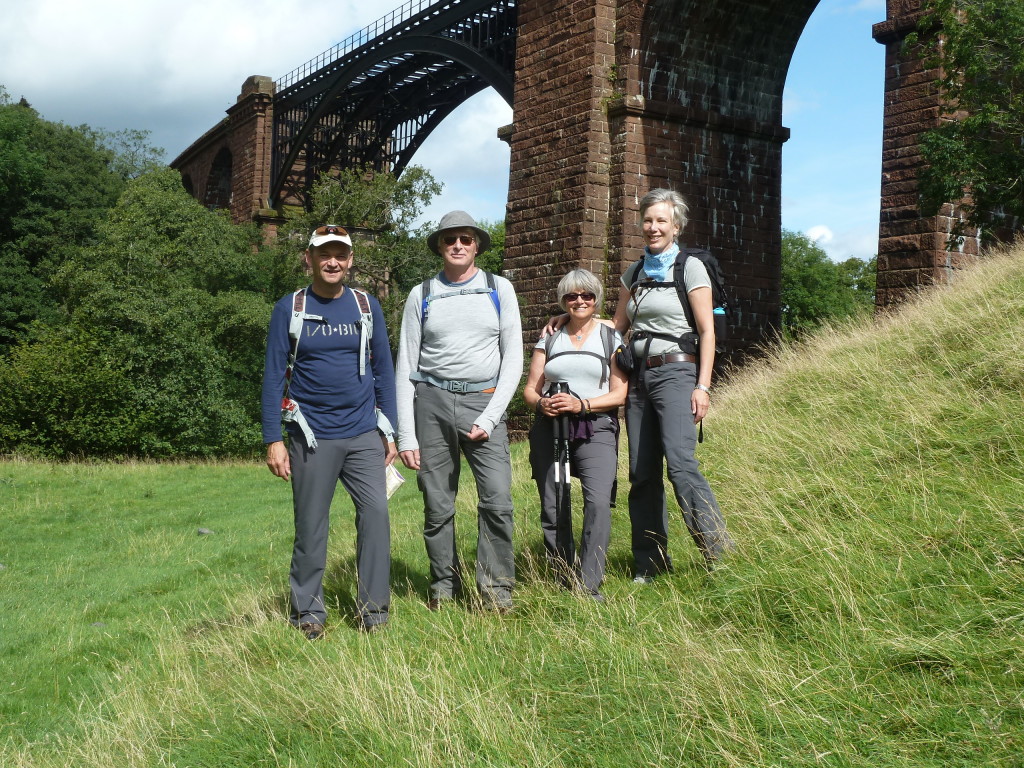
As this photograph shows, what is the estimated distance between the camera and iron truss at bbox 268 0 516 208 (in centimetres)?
1989

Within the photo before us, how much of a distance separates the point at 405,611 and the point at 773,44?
11.1m

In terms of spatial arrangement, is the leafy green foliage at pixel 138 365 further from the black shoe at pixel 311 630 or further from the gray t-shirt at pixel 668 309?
the gray t-shirt at pixel 668 309

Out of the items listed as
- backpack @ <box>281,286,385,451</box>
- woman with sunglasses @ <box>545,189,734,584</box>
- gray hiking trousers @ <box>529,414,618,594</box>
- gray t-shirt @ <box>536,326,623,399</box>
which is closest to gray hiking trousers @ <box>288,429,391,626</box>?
backpack @ <box>281,286,385,451</box>

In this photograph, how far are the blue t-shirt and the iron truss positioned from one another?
15.1 metres

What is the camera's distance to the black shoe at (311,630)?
4160mm

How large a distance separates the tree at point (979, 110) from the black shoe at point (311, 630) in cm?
766

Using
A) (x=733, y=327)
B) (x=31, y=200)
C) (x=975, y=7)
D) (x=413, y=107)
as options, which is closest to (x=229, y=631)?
(x=975, y=7)

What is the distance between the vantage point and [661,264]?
434 cm

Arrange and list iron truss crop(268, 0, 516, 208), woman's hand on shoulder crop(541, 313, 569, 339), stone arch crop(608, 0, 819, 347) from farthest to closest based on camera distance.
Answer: iron truss crop(268, 0, 516, 208) < stone arch crop(608, 0, 819, 347) < woman's hand on shoulder crop(541, 313, 569, 339)

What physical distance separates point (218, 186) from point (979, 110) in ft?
105

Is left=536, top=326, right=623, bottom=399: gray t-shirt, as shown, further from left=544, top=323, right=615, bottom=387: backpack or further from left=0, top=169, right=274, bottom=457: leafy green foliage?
left=0, top=169, right=274, bottom=457: leafy green foliage

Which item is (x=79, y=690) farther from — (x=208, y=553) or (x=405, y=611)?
(x=208, y=553)

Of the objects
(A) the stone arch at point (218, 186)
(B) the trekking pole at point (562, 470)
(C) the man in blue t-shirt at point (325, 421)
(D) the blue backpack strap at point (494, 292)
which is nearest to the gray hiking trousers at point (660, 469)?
(B) the trekking pole at point (562, 470)

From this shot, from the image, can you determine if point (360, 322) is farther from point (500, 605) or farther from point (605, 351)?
point (500, 605)
